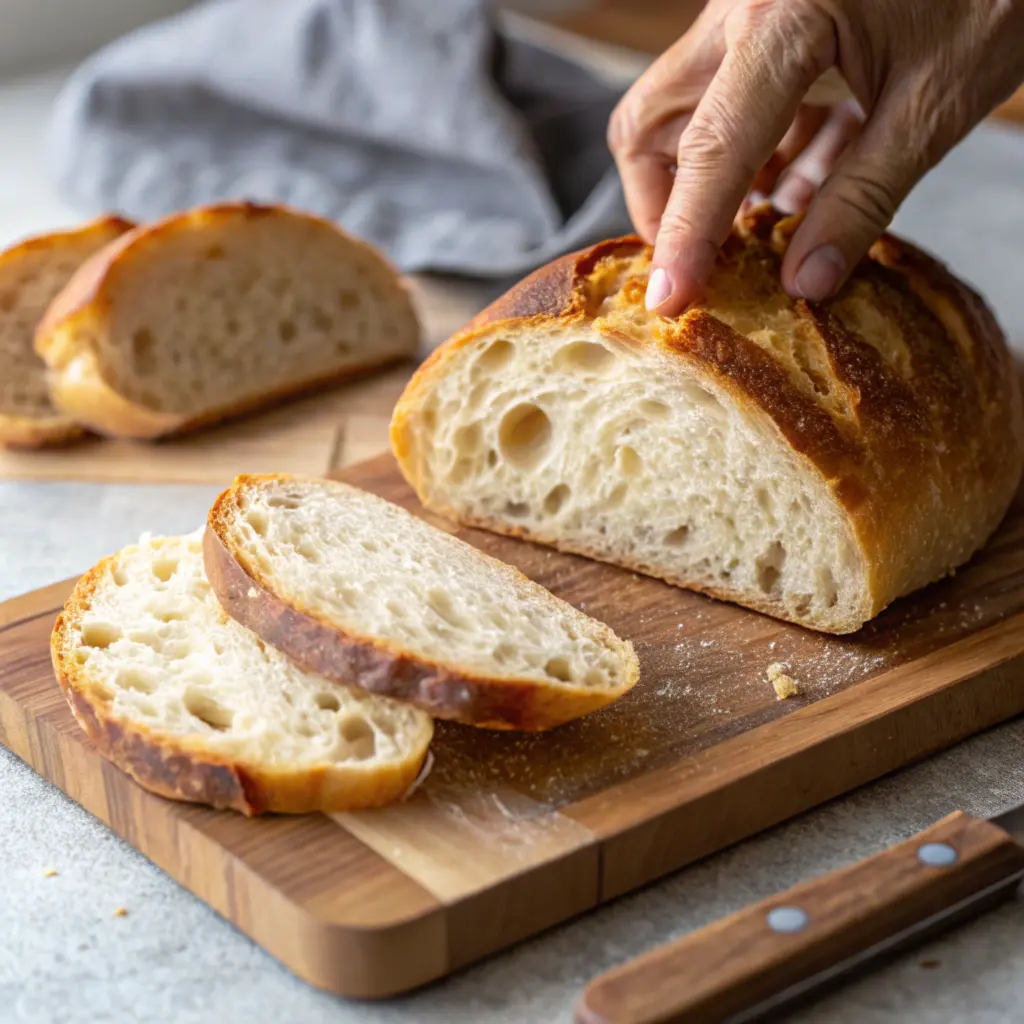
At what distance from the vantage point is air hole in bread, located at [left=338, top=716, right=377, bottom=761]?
250cm

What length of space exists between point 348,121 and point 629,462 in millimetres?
2653

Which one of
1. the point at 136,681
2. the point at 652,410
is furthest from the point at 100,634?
the point at 652,410

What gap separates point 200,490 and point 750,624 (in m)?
1.57

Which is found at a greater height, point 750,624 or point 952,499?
point 952,499

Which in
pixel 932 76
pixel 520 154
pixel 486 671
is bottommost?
pixel 486 671

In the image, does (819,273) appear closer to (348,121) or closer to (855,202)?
(855,202)

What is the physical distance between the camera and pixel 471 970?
2348 mm

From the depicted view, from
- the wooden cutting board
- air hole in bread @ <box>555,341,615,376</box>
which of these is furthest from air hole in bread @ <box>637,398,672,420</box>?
the wooden cutting board

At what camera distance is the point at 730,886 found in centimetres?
251

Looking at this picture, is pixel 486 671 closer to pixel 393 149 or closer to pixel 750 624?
pixel 750 624

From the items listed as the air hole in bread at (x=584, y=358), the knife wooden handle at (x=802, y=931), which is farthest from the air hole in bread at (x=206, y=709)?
the air hole in bread at (x=584, y=358)

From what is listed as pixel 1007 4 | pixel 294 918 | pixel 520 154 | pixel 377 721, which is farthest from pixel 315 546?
pixel 520 154

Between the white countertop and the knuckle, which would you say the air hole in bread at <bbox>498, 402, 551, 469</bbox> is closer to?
the knuckle

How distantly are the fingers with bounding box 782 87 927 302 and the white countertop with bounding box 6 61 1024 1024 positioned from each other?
1.01 m
